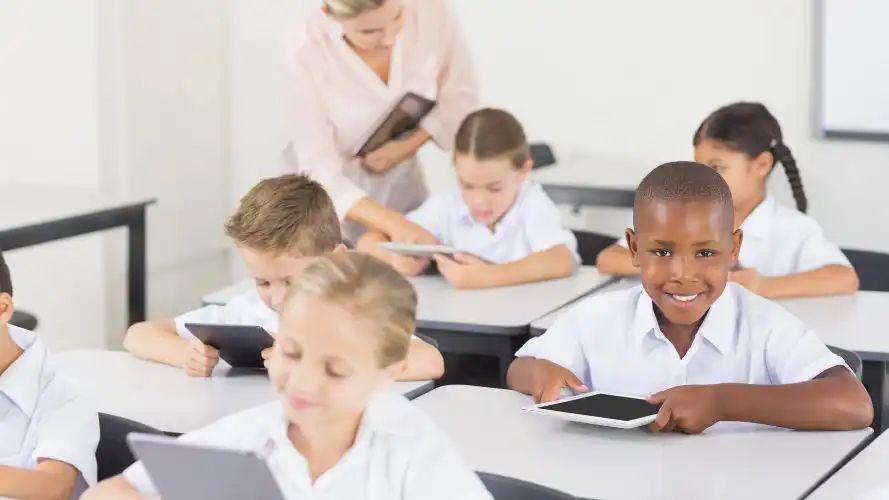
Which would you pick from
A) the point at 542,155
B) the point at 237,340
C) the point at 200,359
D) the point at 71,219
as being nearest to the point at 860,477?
the point at 237,340

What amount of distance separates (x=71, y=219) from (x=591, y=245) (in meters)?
1.50

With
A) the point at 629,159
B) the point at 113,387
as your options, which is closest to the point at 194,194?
the point at 629,159

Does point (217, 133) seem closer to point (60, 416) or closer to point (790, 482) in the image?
point (60, 416)

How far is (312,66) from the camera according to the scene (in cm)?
375

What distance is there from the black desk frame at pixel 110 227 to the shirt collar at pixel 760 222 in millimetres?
1903

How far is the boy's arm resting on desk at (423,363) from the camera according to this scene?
2.52 meters

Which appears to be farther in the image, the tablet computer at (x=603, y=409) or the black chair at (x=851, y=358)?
the black chair at (x=851, y=358)

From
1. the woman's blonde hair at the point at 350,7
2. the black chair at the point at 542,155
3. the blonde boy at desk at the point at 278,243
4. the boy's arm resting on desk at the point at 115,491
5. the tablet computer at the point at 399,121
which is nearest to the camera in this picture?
the boy's arm resting on desk at the point at 115,491

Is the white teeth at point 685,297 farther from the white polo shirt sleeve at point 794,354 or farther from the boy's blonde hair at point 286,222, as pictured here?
the boy's blonde hair at point 286,222

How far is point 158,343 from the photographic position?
2.75 metres

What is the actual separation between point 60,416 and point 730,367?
1088 millimetres

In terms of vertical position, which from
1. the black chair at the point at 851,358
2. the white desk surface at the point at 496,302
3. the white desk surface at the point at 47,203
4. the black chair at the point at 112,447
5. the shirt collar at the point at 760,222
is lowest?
the black chair at the point at 112,447

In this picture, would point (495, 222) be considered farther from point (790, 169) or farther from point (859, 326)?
point (859, 326)

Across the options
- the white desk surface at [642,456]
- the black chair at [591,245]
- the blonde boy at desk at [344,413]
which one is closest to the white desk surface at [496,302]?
the black chair at [591,245]
